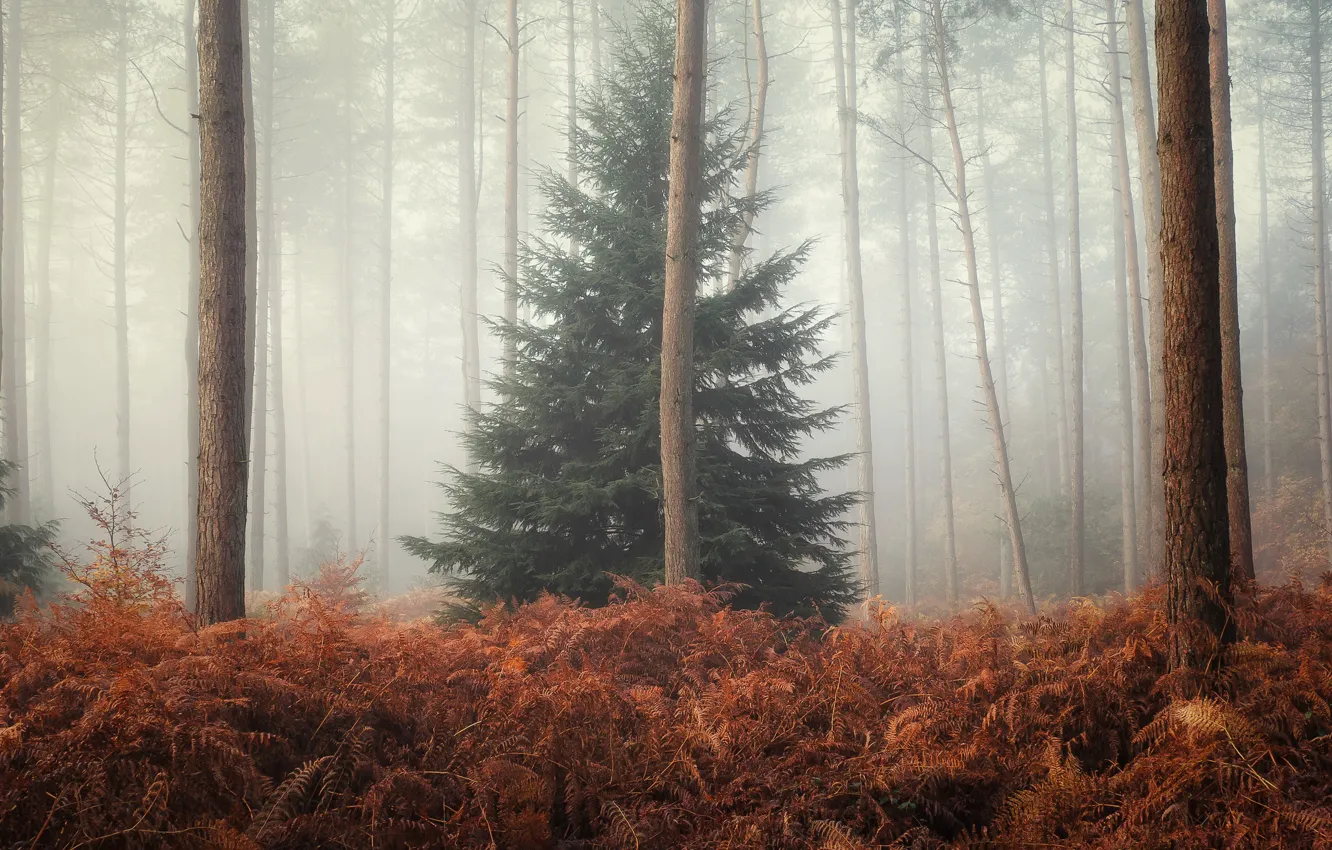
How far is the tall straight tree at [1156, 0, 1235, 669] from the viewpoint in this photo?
5.00 metres

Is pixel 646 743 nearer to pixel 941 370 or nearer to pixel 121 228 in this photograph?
pixel 941 370

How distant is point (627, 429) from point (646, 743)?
19.1 ft

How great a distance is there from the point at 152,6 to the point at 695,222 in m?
19.9

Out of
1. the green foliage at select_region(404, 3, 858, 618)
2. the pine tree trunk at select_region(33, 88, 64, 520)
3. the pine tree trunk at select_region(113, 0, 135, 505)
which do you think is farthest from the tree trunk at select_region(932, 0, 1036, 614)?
the pine tree trunk at select_region(33, 88, 64, 520)

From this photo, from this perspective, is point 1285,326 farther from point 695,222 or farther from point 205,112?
point 205,112

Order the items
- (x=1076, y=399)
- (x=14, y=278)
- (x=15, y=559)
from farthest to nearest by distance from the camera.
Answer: (x=14, y=278)
(x=1076, y=399)
(x=15, y=559)

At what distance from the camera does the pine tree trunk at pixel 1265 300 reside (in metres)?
23.1

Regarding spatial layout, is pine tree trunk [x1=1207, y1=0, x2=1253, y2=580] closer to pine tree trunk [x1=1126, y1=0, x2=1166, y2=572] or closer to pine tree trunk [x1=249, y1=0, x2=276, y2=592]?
pine tree trunk [x1=1126, y1=0, x2=1166, y2=572]

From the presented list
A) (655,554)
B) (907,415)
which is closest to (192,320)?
(655,554)

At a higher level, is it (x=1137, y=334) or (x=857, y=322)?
(x=857, y=322)

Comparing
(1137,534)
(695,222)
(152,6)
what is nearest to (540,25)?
(152,6)

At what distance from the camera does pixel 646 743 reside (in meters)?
4.72

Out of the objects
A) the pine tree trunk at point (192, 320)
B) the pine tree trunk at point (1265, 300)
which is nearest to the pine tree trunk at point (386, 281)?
the pine tree trunk at point (192, 320)

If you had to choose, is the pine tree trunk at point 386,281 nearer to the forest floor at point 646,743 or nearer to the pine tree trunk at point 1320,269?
the forest floor at point 646,743
